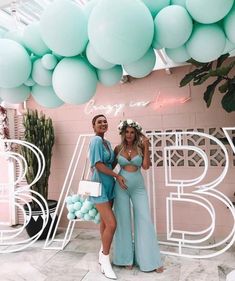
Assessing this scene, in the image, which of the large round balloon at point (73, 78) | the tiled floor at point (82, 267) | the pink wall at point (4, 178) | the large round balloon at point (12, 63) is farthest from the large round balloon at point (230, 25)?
the pink wall at point (4, 178)

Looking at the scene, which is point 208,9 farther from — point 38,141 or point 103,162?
point 38,141

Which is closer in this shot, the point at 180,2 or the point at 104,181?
the point at 180,2

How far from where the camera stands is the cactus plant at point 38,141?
3562 mm

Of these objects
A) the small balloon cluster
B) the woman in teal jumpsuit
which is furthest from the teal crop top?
the small balloon cluster

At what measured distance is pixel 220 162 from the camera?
3232mm

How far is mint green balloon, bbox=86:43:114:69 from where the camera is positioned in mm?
1466

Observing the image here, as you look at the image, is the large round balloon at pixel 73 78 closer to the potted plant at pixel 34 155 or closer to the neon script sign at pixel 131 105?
the neon script sign at pixel 131 105

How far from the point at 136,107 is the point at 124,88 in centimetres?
32

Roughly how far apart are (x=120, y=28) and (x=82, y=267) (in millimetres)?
2325

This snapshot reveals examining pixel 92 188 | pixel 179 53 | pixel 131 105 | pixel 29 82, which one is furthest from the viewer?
pixel 131 105

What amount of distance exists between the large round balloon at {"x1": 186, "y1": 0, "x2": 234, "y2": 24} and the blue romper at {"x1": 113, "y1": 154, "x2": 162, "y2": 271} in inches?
57.7

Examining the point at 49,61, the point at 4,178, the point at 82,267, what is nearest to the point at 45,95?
the point at 49,61

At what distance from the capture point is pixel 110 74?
164cm

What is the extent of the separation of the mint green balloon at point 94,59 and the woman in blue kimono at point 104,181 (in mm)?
989
